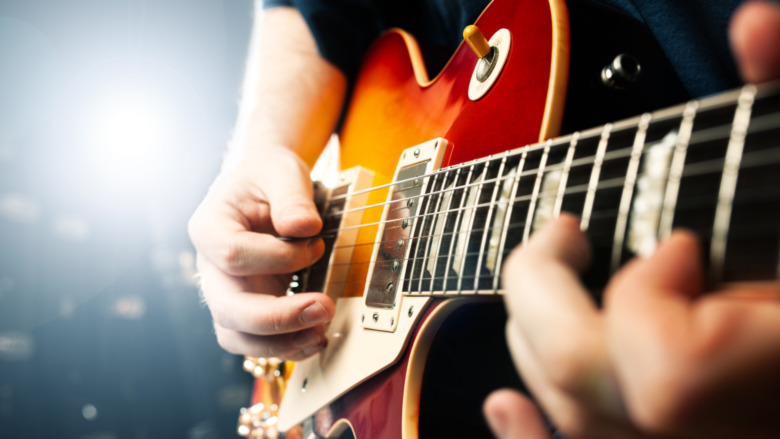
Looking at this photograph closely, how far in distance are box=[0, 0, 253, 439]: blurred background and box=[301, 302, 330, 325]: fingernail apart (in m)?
1.29

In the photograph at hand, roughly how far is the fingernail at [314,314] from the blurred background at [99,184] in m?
1.29

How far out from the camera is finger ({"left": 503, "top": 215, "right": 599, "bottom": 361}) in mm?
241

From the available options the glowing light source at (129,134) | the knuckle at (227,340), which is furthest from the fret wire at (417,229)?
the glowing light source at (129,134)

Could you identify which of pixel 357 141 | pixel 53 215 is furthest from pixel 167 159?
pixel 357 141

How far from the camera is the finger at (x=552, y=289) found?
241 millimetres

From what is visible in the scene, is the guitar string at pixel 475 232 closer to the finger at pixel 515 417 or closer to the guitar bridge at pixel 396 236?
the guitar bridge at pixel 396 236

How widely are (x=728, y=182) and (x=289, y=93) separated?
0.88 m

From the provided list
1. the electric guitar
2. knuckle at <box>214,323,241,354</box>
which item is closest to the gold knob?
the electric guitar

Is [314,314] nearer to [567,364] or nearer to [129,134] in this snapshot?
[567,364]

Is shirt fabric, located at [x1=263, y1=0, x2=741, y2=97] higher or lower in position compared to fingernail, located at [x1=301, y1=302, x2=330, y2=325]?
higher

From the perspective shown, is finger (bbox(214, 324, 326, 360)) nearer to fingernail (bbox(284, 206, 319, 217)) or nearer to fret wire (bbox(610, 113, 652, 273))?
fingernail (bbox(284, 206, 319, 217))

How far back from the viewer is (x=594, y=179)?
1.02 feet

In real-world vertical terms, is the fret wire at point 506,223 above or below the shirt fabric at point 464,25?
below

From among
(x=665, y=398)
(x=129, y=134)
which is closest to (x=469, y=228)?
(x=665, y=398)
